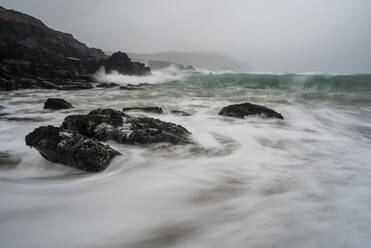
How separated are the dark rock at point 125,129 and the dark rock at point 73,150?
812 mm

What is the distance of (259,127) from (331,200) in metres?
4.06

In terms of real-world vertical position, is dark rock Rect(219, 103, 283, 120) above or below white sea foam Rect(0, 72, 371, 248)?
above

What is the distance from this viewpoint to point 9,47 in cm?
2597

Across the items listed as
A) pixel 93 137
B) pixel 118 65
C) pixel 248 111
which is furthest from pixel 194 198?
pixel 118 65

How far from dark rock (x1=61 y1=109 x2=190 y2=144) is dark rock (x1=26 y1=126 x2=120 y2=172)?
81 centimetres

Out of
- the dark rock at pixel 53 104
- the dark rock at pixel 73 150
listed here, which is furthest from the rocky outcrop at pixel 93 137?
the dark rock at pixel 53 104

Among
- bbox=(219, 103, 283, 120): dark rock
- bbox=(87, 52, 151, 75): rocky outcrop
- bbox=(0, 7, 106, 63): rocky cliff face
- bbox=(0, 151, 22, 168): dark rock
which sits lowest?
bbox=(0, 151, 22, 168): dark rock

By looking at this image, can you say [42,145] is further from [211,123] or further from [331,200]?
[211,123]

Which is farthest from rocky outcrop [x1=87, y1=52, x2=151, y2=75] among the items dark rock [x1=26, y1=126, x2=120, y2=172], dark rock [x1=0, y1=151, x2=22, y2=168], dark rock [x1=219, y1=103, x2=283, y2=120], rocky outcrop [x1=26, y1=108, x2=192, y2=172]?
dark rock [x1=26, y1=126, x2=120, y2=172]

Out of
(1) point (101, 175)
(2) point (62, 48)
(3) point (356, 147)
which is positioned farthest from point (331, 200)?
(2) point (62, 48)

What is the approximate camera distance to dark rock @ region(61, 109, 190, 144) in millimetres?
4434

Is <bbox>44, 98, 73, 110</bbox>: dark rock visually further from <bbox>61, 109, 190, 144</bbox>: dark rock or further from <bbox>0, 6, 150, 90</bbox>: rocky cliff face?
<bbox>0, 6, 150, 90</bbox>: rocky cliff face

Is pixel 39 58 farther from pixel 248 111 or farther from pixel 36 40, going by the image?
pixel 248 111

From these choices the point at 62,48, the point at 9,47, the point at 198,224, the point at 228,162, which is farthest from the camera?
the point at 62,48
